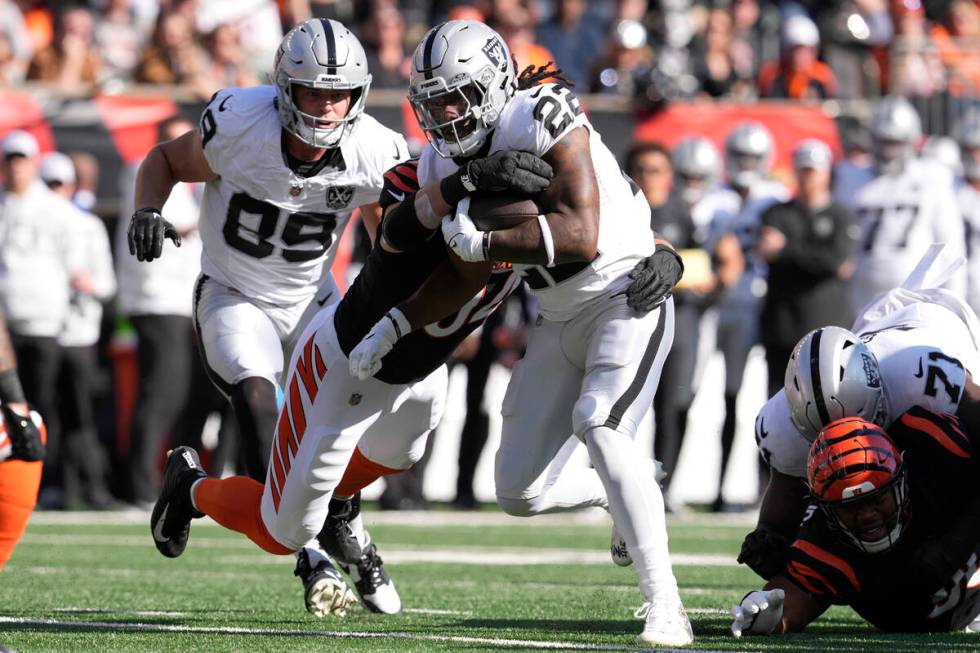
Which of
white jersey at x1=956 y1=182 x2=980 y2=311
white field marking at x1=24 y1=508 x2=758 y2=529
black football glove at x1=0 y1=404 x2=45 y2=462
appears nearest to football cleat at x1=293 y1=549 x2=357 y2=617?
black football glove at x1=0 y1=404 x2=45 y2=462

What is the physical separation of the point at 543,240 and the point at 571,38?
27.2 feet

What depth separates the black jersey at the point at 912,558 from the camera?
14.9 ft

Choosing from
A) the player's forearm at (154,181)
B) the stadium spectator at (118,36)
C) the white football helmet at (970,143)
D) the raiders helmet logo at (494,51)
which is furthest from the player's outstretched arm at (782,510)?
the stadium spectator at (118,36)

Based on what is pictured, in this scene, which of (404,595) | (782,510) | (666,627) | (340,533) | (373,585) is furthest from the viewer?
(404,595)

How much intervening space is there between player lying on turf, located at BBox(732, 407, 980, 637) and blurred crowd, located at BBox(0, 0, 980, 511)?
4.89 metres

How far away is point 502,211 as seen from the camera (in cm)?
446

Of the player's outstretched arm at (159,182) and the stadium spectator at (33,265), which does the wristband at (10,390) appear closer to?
the player's outstretched arm at (159,182)

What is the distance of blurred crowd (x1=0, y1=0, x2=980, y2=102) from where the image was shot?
11047mm

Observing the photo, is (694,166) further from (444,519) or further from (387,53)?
(444,519)

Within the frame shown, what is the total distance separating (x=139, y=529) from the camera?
868 cm

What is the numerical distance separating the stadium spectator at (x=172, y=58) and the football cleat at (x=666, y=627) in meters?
6.88

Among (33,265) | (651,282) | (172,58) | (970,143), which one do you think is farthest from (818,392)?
(172,58)

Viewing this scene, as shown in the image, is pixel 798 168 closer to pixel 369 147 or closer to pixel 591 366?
pixel 369 147

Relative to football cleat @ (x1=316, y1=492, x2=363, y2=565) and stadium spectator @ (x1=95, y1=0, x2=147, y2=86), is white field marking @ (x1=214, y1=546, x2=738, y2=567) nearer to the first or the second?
football cleat @ (x1=316, y1=492, x2=363, y2=565)
